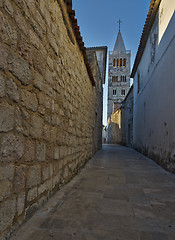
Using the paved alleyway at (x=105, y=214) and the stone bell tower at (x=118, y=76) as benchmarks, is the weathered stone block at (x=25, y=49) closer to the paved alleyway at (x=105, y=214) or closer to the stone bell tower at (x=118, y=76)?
the paved alleyway at (x=105, y=214)

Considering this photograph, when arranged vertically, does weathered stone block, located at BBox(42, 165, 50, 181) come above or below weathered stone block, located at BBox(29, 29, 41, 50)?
below

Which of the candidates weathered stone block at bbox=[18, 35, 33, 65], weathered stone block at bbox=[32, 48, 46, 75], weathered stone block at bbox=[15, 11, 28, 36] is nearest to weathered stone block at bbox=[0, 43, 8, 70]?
weathered stone block at bbox=[18, 35, 33, 65]

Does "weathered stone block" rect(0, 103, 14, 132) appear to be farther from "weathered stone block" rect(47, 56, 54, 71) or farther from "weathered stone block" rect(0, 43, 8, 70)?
"weathered stone block" rect(47, 56, 54, 71)

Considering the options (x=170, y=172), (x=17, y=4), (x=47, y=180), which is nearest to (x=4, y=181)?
(x=47, y=180)

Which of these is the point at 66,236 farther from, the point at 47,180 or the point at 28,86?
the point at 28,86

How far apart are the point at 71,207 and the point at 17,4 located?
2.30 meters

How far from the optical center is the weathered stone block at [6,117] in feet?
4.37

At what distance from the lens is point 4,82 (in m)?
1.36

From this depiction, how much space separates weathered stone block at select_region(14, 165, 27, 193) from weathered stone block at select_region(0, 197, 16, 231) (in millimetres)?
96

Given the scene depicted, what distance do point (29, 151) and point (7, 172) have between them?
0.39 meters

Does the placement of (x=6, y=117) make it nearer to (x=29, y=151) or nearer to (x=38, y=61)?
(x=29, y=151)

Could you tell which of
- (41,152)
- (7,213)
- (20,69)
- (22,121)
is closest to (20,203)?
(7,213)

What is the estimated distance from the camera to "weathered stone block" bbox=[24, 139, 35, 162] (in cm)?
171

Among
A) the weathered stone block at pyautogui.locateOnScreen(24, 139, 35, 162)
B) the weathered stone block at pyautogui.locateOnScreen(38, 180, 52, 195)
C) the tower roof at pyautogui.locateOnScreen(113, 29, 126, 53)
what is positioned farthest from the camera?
the tower roof at pyautogui.locateOnScreen(113, 29, 126, 53)
